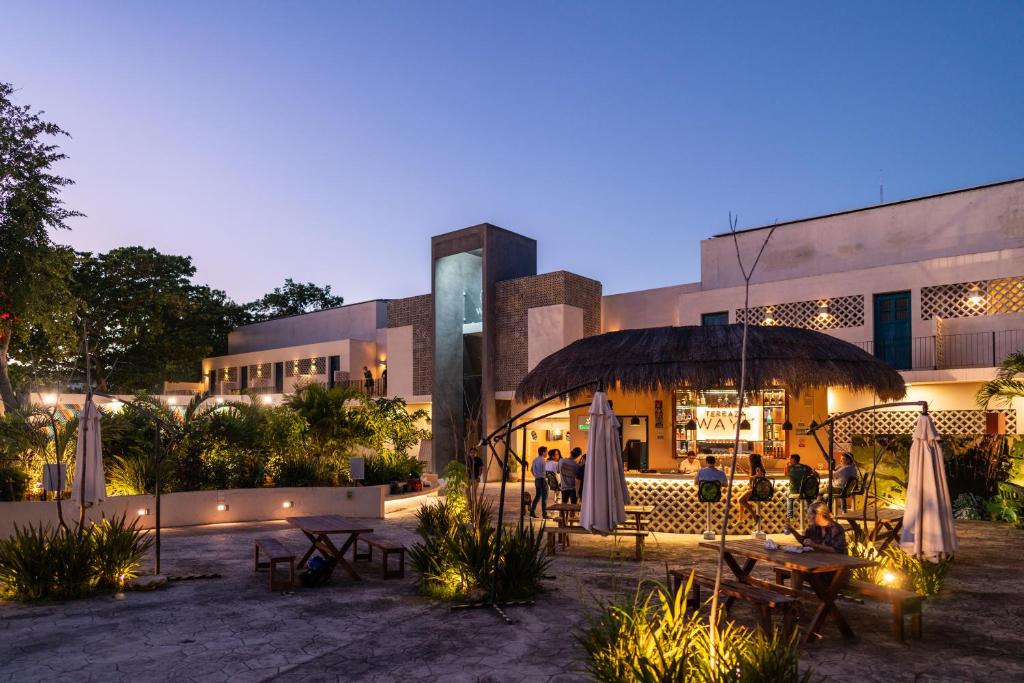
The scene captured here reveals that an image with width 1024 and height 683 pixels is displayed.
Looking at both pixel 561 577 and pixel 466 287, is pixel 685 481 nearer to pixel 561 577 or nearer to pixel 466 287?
pixel 561 577

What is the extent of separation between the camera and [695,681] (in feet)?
16.0

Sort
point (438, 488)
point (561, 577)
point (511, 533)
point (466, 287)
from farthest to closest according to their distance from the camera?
1. point (466, 287)
2. point (438, 488)
3. point (561, 577)
4. point (511, 533)

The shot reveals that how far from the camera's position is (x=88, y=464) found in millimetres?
9453

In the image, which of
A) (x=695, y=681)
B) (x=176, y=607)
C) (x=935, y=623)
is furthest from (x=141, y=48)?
(x=935, y=623)

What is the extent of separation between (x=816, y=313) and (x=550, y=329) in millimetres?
8013

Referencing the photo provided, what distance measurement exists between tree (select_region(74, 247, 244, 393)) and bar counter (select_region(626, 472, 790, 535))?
30879 millimetres

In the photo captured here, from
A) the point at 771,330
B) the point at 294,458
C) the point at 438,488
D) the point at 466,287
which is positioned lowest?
the point at 438,488

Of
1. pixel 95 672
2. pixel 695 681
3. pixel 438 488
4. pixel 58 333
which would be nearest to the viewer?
pixel 695 681

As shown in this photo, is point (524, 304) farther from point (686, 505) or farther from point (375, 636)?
point (375, 636)

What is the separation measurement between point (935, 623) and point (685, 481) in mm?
6274

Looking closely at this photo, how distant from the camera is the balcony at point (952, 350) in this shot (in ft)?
56.5

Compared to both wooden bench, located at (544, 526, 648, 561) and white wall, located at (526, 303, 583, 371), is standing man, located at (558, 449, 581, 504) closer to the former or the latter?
wooden bench, located at (544, 526, 648, 561)

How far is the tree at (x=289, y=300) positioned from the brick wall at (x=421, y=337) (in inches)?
1315

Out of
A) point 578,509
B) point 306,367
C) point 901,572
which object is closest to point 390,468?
point 578,509
